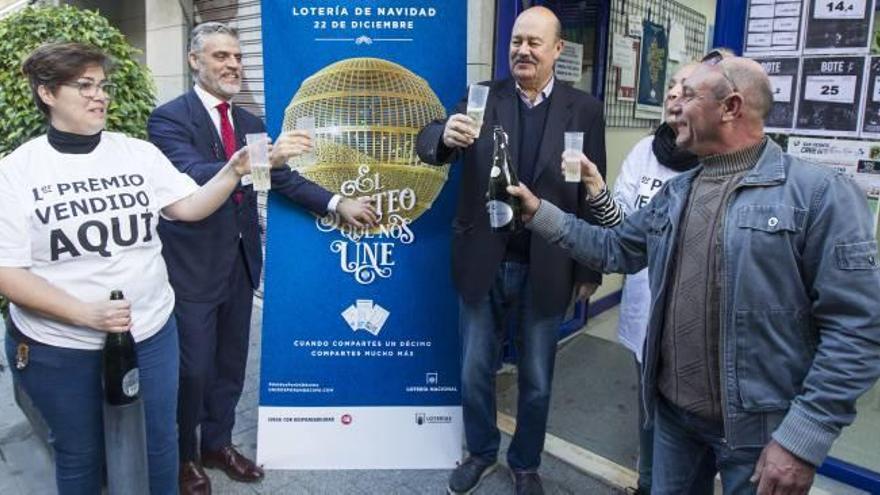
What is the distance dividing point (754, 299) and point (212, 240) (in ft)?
6.44

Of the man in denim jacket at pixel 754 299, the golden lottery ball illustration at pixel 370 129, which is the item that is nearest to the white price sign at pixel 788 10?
the man in denim jacket at pixel 754 299

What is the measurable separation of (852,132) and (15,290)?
2993 millimetres

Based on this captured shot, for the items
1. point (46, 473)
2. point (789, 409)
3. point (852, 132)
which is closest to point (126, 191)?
point (46, 473)

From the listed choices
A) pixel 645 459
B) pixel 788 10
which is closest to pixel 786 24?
pixel 788 10

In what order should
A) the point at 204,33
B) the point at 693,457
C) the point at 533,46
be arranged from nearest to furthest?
the point at 693,457, the point at 533,46, the point at 204,33

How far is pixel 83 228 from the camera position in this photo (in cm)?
183

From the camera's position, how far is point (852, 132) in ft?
7.98

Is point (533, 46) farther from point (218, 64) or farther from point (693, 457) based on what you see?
point (693, 457)

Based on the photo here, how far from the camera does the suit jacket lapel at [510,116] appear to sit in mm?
2418

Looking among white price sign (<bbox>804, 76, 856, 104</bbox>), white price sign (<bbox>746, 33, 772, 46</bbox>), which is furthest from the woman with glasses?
white price sign (<bbox>804, 76, 856, 104</bbox>)

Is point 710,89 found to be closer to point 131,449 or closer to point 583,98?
point 583,98

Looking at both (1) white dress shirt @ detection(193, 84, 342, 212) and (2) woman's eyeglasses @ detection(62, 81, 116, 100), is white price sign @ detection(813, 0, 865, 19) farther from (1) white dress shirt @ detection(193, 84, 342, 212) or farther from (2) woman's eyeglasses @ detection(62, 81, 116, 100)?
(2) woman's eyeglasses @ detection(62, 81, 116, 100)

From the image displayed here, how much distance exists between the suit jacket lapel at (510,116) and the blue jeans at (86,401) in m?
1.42

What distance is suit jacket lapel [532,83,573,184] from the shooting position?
→ 7.83ft
